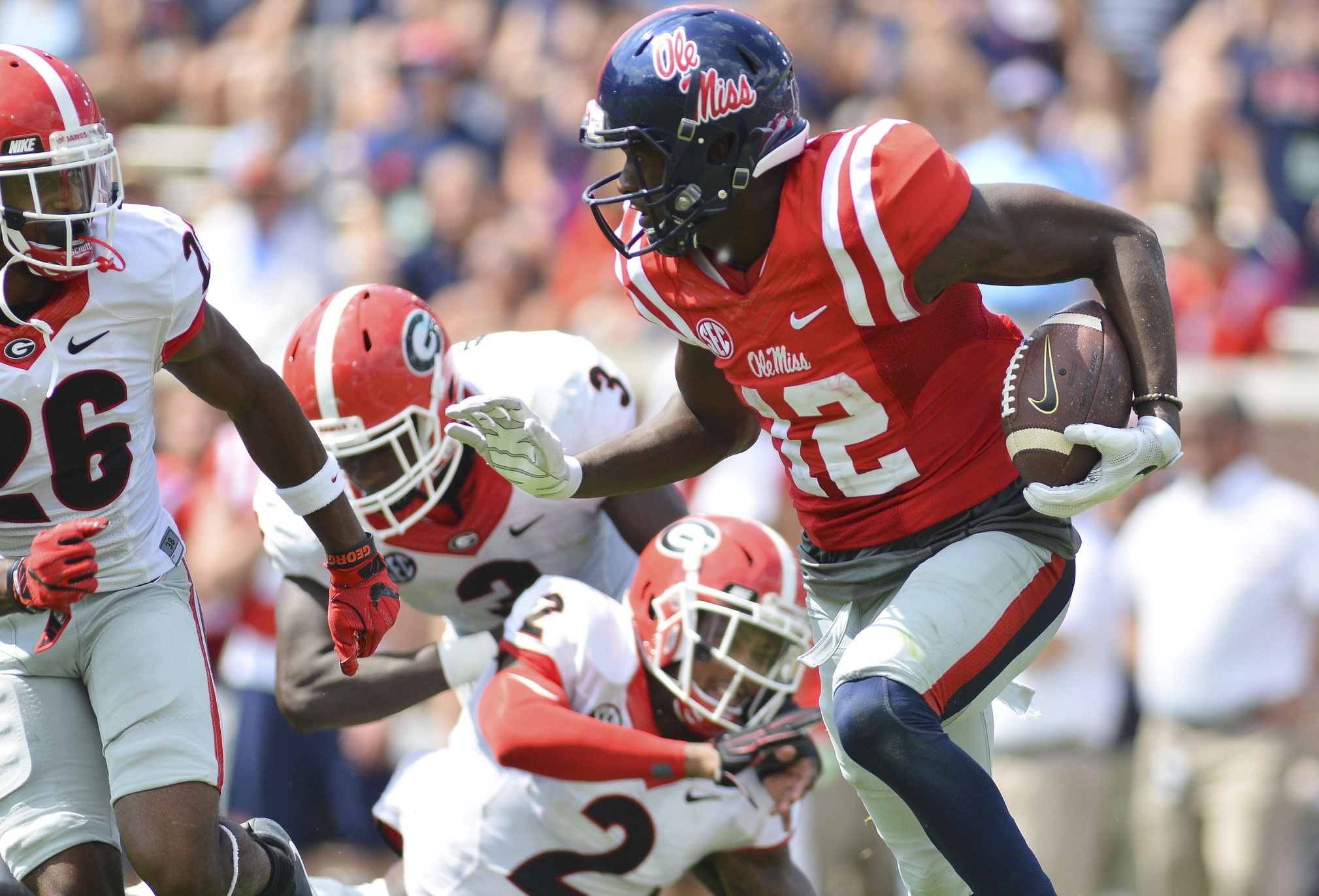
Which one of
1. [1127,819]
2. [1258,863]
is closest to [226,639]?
[1127,819]

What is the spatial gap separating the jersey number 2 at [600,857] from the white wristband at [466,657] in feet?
1.44

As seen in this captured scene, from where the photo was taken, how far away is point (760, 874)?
3973 millimetres

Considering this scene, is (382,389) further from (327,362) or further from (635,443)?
(635,443)

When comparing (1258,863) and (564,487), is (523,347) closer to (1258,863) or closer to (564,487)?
(564,487)

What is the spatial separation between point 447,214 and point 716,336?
16.6 ft

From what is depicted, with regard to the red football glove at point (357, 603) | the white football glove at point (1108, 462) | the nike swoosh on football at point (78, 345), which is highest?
the nike swoosh on football at point (78, 345)

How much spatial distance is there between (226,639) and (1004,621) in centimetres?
440

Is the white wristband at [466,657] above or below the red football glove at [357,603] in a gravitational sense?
below

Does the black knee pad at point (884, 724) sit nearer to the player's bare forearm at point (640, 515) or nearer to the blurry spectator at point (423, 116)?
the player's bare forearm at point (640, 515)

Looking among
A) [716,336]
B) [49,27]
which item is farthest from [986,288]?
[49,27]

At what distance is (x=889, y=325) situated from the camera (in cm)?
316

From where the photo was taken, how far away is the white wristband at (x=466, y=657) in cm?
404

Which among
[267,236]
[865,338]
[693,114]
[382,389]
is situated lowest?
[267,236]

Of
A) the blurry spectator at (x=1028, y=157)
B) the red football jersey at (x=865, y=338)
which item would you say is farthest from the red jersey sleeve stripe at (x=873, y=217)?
the blurry spectator at (x=1028, y=157)
